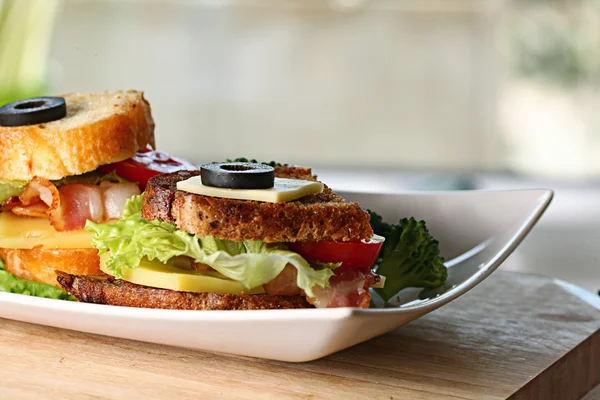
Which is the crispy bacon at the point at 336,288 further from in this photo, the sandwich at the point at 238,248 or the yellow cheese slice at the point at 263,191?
the yellow cheese slice at the point at 263,191

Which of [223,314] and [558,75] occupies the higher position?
[558,75]

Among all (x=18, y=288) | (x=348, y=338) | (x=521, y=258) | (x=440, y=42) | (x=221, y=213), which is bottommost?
(x=521, y=258)

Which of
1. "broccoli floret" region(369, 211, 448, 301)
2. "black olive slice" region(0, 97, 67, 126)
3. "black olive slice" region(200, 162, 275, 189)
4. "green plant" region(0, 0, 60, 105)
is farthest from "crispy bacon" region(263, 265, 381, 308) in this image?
"green plant" region(0, 0, 60, 105)

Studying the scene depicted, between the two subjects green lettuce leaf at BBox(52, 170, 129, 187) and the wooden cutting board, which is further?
green lettuce leaf at BBox(52, 170, 129, 187)

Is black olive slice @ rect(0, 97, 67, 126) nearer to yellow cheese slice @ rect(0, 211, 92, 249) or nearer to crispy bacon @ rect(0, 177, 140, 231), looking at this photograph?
crispy bacon @ rect(0, 177, 140, 231)

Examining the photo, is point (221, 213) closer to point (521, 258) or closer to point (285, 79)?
point (521, 258)

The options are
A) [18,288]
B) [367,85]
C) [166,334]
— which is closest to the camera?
[166,334]

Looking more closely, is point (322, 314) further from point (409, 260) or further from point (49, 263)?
point (49, 263)

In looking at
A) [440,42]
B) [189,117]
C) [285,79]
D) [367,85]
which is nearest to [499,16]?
Result: [440,42]
